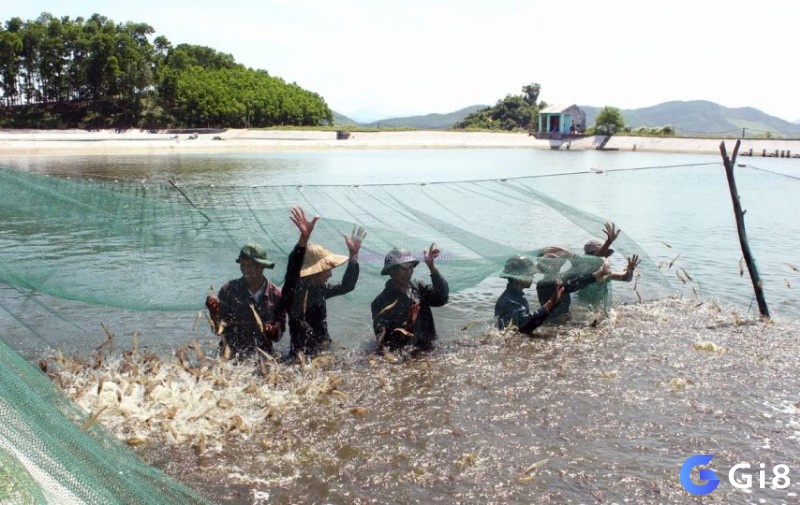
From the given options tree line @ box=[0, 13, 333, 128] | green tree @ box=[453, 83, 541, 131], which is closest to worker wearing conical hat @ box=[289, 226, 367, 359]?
tree line @ box=[0, 13, 333, 128]

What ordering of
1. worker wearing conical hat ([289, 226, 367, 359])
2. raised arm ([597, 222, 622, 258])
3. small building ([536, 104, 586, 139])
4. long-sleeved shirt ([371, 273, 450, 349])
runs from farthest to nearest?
small building ([536, 104, 586, 139]), raised arm ([597, 222, 622, 258]), long-sleeved shirt ([371, 273, 450, 349]), worker wearing conical hat ([289, 226, 367, 359])

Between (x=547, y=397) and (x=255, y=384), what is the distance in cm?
251

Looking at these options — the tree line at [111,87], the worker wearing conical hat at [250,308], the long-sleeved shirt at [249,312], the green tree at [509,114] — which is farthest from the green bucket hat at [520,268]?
the green tree at [509,114]

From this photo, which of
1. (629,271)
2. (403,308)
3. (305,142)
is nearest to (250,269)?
(403,308)

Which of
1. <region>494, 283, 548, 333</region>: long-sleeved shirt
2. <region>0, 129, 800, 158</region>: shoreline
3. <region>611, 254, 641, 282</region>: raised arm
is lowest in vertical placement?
<region>494, 283, 548, 333</region>: long-sleeved shirt

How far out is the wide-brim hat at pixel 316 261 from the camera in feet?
19.9

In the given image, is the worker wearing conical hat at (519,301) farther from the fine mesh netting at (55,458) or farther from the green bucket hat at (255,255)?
the fine mesh netting at (55,458)

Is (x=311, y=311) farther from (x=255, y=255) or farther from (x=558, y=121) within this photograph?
(x=558, y=121)

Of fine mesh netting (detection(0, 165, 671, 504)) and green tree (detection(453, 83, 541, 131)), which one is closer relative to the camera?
fine mesh netting (detection(0, 165, 671, 504))

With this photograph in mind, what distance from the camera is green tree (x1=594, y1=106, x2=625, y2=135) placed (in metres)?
65.7

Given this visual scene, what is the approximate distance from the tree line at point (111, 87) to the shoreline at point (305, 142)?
18.1ft

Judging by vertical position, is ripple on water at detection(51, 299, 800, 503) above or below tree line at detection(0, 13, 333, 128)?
below

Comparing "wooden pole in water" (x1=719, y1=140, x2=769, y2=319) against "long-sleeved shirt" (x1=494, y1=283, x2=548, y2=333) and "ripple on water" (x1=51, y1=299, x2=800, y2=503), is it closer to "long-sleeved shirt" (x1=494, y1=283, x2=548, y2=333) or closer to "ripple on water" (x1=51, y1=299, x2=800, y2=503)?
"ripple on water" (x1=51, y1=299, x2=800, y2=503)

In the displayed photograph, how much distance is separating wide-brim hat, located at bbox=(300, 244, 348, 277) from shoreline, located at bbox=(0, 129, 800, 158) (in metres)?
38.7
